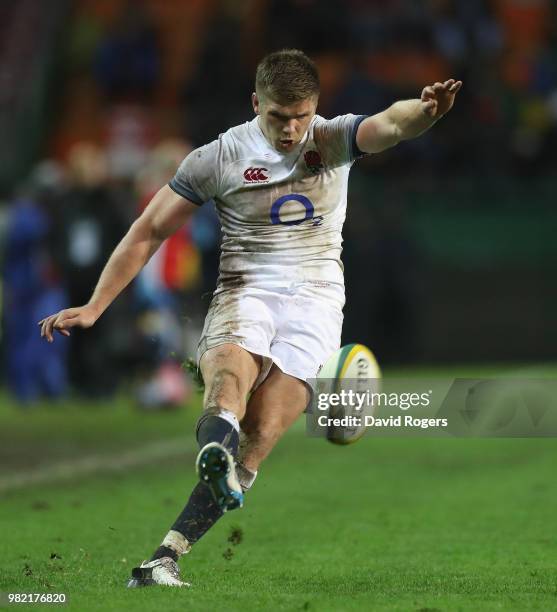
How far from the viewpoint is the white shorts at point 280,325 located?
6789 mm

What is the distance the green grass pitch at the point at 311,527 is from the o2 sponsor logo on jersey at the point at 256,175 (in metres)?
1.65

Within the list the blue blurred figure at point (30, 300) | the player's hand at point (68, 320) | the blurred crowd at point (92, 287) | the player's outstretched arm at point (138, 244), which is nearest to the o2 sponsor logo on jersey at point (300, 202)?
the player's outstretched arm at point (138, 244)

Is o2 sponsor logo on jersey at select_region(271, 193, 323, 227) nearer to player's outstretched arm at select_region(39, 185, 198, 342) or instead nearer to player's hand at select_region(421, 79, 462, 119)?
player's outstretched arm at select_region(39, 185, 198, 342)

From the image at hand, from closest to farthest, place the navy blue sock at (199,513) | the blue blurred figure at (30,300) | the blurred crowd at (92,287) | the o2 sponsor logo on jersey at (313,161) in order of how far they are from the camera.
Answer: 1. the navy blue sock at (199,513)
2. the o2 sponsor logo on jersey at (313,161)
3. the blurred crowd at (92,287)
4. the blue blurred figure at (30,300)

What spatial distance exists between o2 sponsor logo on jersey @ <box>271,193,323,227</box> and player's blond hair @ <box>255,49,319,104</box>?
1.65 feet

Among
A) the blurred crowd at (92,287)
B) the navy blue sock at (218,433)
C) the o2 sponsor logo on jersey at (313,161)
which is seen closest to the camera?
the navy blue sock at (218,433)

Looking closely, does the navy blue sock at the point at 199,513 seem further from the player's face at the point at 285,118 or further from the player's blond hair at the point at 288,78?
the player's blond hair at the point at 288,78

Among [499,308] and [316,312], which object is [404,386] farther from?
[499,308]

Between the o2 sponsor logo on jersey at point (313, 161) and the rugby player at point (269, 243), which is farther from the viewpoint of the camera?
the o2 sponsor logo on jersey at point (313, 161)

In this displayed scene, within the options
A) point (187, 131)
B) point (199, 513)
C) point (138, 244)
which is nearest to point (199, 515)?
point (199, 513)

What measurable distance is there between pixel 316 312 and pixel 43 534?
7.82 feet

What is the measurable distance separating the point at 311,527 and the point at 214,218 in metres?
9.53

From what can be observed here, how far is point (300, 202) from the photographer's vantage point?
6.89 meters

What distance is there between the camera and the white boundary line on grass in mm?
11117
